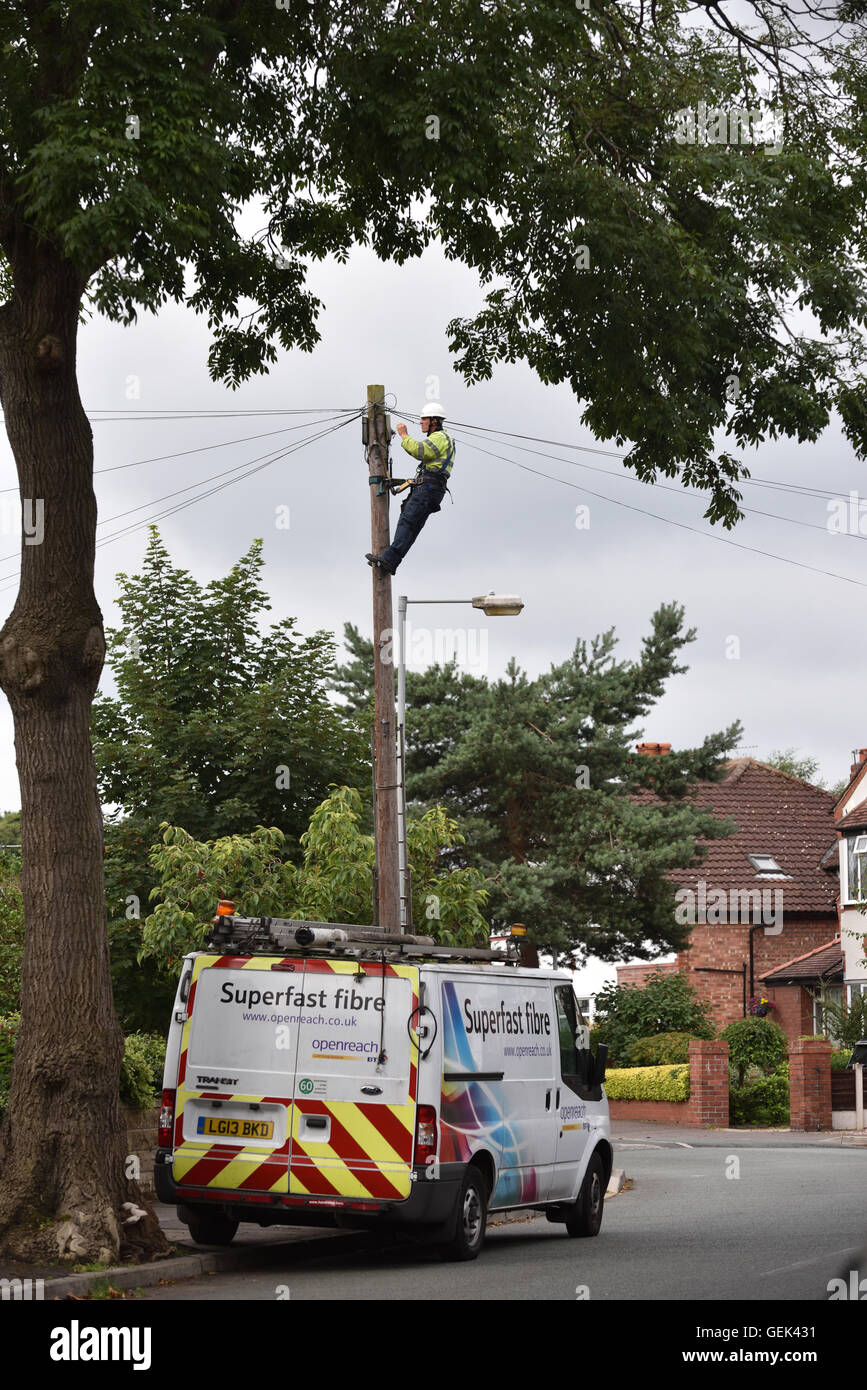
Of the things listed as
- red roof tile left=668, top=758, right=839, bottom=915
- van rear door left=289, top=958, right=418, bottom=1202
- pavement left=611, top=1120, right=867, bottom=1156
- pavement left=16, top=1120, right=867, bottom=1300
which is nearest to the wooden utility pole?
pavement left=16, top=1120, right=867, bottom=1300

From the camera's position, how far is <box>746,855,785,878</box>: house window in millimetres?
49406

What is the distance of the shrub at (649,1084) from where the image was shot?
124 feet

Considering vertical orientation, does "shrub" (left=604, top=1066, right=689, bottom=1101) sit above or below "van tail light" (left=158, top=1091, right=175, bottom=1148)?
below

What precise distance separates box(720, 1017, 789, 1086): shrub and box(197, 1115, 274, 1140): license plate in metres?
27.4

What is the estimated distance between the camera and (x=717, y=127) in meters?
13.8

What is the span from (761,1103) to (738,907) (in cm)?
1078

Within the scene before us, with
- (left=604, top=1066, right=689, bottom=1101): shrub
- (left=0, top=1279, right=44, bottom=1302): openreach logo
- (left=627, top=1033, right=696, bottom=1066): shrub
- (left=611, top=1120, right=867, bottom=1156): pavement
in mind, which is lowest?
(left=611, top=1120, right=867, bottom=1156): pavement

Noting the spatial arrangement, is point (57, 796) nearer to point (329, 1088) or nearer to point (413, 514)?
point (329, 1088)

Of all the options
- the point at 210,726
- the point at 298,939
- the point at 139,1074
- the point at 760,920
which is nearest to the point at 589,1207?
the point at 139,1074

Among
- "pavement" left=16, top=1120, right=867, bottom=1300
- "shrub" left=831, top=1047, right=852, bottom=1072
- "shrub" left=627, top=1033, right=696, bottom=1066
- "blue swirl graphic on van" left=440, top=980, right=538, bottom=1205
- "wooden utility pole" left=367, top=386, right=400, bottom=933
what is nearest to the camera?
"pavement" left=16, top=1120, right=867, bottom=1300

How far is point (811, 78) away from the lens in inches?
571

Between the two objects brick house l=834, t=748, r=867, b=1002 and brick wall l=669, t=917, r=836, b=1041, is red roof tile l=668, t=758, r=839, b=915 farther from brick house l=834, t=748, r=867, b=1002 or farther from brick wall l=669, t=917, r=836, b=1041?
brick house l=834, t=748, r=867, b=1002
